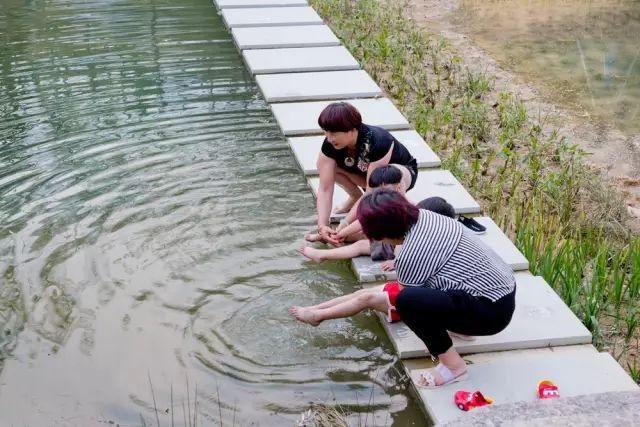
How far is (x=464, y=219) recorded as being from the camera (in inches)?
197

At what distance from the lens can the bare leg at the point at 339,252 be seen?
4660 millimetres

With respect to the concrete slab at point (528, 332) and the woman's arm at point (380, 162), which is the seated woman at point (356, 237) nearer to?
the woman's arm at point (380, 162)

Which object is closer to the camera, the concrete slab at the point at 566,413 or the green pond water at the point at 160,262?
the concrete slab at the point at 566,413

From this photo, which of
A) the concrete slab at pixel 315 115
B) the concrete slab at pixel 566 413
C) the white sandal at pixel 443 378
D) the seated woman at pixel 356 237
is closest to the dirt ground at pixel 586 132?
the concrete slab at pixel 315 115

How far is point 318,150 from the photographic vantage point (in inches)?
241

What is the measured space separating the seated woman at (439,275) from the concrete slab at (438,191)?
5.18ft

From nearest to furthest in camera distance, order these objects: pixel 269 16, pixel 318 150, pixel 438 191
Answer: pixel 438 191 → pixel 318 150 → pixel 269 16

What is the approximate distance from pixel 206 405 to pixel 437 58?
201 inches

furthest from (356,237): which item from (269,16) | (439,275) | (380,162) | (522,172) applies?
(269,16)

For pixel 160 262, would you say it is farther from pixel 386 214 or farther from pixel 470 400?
pixel 470 400

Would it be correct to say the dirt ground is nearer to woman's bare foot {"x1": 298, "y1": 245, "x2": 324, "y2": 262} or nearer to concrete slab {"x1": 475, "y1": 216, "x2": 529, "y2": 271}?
concrete slab {"x1": 475, "y1": 216, "x2": 529, "y2": 271}

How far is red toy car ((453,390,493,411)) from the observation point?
3.62 metres

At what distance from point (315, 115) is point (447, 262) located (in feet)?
10.8

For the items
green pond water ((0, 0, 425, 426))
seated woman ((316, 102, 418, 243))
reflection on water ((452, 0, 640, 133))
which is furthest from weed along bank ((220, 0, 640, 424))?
reflection on water ((452, 0, 640, 133))
